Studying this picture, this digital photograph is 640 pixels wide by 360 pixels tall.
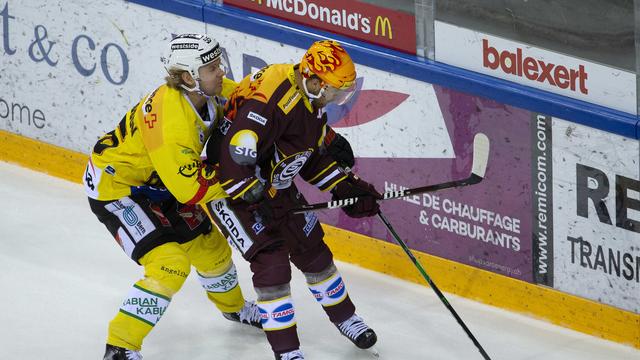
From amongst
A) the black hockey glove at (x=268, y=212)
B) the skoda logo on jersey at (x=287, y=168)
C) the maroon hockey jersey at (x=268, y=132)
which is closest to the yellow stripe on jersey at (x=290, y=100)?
the maroon hockey jersey at (x=268, y=132)

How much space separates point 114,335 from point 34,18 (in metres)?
2.61

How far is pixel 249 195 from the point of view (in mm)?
5016

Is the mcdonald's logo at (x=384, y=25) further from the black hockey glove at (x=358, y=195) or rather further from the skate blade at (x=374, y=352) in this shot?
the skate blade at (x=374, y=352)

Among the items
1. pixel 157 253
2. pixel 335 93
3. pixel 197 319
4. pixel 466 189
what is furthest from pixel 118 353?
pixel 466 189

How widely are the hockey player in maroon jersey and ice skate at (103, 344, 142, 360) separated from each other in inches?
19.8

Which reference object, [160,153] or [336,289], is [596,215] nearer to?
[336,289]

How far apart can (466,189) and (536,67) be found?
0.64 meters

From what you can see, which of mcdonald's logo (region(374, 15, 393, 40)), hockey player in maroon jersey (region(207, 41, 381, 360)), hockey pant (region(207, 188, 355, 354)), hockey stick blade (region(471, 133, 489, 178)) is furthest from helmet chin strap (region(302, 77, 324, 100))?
mcdonald's logo (region(374, 15, 393, 40))

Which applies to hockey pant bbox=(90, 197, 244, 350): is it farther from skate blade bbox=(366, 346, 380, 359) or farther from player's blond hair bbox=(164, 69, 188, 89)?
skate blade bbox=(366, 346, 380, 359)

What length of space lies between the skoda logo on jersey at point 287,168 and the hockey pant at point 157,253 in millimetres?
344

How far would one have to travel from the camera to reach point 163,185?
5.33 m

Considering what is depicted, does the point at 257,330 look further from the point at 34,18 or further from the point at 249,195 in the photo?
the point at 34,18

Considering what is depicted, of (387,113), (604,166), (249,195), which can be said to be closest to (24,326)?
(249,195)

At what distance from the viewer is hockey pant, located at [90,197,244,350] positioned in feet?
16.9
